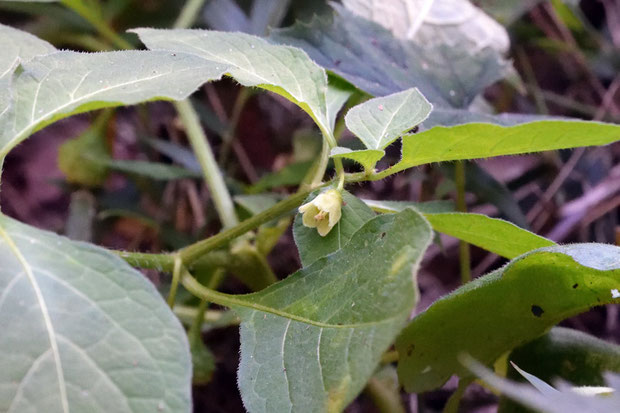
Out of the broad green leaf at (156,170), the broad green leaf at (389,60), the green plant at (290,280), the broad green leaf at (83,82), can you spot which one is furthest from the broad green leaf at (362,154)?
the broad green leaf at (156,170)

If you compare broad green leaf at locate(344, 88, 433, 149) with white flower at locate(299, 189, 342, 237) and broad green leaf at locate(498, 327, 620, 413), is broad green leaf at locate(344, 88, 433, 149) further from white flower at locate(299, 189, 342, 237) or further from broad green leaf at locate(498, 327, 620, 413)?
broad green leaf at locate(498, 327, 620, 413)

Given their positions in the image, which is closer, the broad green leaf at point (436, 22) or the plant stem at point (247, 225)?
the plant stem at point (247, 225)

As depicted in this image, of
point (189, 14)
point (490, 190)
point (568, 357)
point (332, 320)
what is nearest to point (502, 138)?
point (332, 320)

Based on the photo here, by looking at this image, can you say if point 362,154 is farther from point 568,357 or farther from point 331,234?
point 568,357

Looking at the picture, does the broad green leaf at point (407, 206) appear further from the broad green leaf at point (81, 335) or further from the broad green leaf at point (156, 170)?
A: the broad green leaf at point (156, 170)

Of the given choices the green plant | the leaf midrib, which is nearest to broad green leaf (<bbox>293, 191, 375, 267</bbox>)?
the green plant

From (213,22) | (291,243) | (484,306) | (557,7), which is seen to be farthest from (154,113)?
(484,306)
